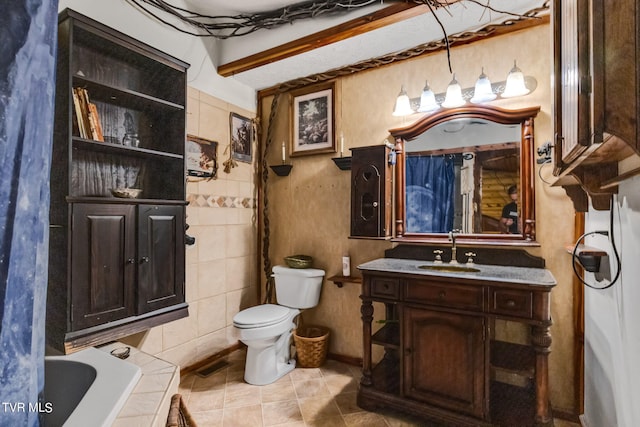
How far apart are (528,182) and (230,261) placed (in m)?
2.23

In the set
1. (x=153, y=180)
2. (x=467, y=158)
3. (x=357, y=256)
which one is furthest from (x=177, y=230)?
(x=467, y=158)

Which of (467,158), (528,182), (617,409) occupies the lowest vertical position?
(617,409)

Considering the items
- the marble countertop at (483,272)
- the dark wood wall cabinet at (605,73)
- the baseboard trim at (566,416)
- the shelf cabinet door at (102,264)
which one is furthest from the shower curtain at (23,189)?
the baseboard trim at (566,416)

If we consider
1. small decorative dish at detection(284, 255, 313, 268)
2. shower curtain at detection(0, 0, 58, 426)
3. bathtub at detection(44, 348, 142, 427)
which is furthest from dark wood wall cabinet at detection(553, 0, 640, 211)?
small decorative dish at detection(284, 255, 313, 268)

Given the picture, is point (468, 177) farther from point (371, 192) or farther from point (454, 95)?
point (371, 192)

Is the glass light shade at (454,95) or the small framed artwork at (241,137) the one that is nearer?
the glass light shade at (454,95)

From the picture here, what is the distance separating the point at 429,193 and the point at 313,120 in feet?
3.76

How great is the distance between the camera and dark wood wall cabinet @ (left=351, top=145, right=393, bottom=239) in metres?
2.23

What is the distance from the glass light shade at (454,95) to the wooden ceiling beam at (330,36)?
48 cm

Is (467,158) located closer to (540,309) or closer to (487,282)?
(487,282)

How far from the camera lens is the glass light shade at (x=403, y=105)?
224cm

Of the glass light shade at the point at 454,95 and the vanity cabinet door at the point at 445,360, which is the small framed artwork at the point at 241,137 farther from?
the vanity cabinet door at the point at 445,360

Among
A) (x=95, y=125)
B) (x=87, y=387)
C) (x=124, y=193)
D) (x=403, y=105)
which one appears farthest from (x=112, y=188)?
(x=403, y=105)

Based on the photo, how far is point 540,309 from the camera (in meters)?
1.52
